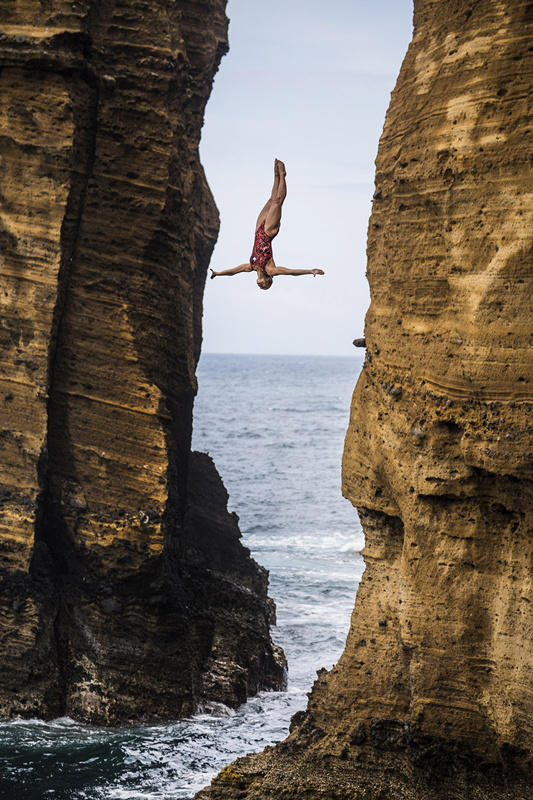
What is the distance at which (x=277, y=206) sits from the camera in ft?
53.9

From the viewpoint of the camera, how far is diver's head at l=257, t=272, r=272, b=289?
16516 millimetres

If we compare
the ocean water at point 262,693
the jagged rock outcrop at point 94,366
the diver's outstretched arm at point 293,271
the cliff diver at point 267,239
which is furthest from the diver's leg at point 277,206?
the ocean water at point 262,693

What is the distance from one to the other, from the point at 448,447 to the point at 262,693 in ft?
28.7

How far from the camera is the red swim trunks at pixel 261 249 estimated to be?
1661cm

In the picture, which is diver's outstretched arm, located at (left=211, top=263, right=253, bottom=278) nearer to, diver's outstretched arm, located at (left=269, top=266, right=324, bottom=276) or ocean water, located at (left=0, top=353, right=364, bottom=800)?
diver's outstretched arm, located at (left=269, top=266, right=324, bottom=276)

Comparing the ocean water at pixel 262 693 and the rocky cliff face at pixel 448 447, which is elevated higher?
the rocky cliff face at pixel 448 447

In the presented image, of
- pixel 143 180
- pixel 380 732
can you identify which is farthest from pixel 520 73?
pixel 143 180

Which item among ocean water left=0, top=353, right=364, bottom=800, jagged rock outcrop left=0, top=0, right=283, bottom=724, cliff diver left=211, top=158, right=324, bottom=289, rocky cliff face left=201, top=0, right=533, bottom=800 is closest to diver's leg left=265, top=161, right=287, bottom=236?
cliff diver left=211, top=158, right=324, bottom=289

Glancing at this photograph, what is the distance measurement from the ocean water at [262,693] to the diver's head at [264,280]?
6.63 meters

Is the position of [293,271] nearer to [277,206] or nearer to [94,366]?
[277,206]

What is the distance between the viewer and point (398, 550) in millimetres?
13438

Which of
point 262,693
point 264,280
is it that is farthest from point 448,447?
point 262,693

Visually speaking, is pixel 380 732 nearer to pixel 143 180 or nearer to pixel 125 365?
pixel 125 365

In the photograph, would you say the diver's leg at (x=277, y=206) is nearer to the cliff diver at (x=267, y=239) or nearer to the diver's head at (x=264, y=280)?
the cliff diver at (x=267, y=239)
